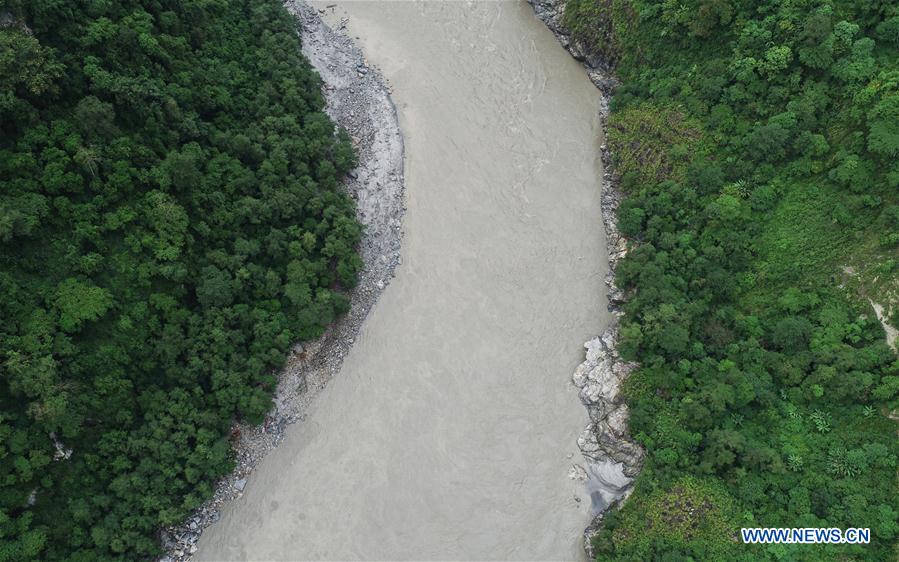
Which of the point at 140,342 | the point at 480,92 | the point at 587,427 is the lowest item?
the point at 140,342

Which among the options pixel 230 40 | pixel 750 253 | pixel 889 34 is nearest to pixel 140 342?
pixel 230 40

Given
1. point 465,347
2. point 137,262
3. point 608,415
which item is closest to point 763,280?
point 608,415

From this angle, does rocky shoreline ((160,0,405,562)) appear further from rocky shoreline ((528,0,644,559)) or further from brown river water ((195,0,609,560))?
rocky shoreline ((528,0,644,559))

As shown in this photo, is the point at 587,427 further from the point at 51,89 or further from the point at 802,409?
the point at 51,89

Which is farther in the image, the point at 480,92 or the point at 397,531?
the point at 480,92

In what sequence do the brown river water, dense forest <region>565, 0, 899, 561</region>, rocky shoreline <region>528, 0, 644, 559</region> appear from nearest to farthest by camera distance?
dense forest <region>565, 0, 899, 561</region> → the brown river water → rocky shoreline <region>528, 0, 644, 559</region>

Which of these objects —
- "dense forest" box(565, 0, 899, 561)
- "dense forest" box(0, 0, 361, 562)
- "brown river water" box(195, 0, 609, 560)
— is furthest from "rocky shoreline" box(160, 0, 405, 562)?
"dense forest" box(565, 0, 899, 561)
